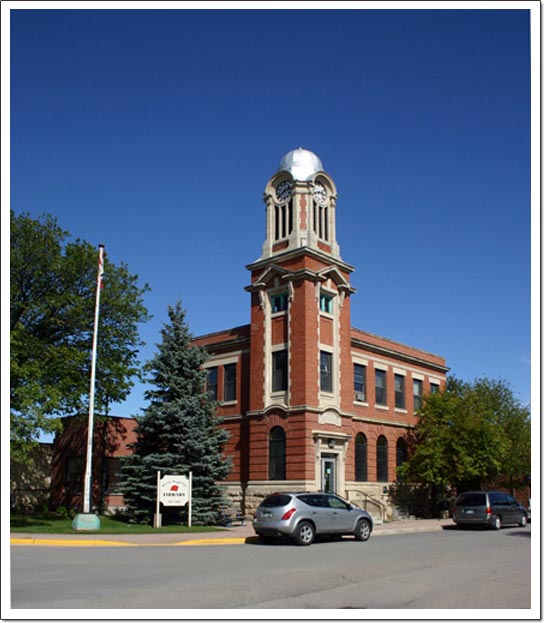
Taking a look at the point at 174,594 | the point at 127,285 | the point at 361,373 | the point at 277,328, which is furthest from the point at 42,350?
the point at 174,594

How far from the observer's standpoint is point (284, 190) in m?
35.6

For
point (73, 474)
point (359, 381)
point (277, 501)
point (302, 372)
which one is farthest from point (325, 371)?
point (73, 474)

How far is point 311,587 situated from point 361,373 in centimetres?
2623

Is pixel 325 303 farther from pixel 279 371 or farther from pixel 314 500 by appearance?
pixel 314 500

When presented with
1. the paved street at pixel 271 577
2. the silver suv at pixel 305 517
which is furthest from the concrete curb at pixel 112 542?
the silver suv at pixel 305 517

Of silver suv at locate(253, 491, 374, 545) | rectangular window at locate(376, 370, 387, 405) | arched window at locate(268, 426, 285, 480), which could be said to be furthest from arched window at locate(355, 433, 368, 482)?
silver suv at locate(253, 491, 374, 545)

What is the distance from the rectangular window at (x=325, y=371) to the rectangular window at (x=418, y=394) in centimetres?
1003

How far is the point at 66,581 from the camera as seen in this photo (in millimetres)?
11789

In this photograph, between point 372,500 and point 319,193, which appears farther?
point 319,193

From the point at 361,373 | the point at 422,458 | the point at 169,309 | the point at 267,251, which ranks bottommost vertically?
the point at 422,458

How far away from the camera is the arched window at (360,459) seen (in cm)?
3550

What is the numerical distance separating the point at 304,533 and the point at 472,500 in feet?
38.4

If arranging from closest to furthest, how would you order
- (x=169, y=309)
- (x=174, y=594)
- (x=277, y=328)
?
(x=174, y=594)
(x=169, y=309)
(x=277, y=328)

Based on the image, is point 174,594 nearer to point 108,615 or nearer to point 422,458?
point 108,615
